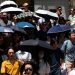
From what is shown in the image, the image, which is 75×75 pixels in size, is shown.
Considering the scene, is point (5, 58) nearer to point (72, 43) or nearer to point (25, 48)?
→ point (25, 48)

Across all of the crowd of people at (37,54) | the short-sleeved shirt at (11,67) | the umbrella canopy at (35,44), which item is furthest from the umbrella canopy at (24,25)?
the short-sleeved shirt at (11,67)

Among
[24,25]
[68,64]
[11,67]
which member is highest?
[24,25]

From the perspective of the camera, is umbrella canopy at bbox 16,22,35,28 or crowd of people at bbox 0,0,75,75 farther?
umbrella canopy at bbox 16,22,35,28

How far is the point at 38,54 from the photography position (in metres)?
12.9

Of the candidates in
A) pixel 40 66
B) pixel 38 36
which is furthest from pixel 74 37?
pixel 40 66

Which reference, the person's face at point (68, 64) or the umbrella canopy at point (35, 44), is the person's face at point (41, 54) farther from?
the person's face at point (68, 64)

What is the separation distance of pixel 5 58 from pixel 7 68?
34cm

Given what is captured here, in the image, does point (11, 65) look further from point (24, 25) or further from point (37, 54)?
point (24, 25)

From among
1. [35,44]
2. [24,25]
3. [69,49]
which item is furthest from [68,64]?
[24,25]

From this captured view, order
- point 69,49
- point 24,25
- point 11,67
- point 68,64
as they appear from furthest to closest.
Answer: point 24,25
point 69,49
point 11,67
point 68,64

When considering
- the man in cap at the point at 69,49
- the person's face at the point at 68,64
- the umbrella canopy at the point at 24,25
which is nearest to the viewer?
the person's face at the point at 68,64

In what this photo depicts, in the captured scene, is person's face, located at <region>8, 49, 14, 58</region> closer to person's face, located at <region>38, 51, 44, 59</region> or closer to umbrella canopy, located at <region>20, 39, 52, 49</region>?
umbrella canopy, located at <region>20, 39, 52, 49</region>

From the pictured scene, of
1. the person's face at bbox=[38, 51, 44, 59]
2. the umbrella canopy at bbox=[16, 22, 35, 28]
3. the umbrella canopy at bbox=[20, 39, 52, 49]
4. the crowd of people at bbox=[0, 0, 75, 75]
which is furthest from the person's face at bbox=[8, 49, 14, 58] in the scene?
the umbrella canopy at bbox=[16, 22, 35, 28]

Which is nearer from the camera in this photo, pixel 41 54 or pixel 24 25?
pixel 41 54
